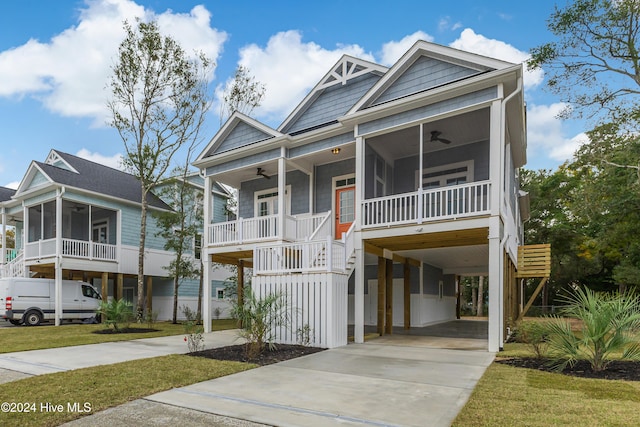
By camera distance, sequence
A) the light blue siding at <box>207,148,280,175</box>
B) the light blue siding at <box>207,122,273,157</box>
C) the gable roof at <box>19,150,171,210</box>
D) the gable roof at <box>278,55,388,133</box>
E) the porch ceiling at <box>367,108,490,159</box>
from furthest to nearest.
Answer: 1. the gable roof at <box>19,150,171,210</box>
2. the light blue siding at <box>207,122,273,157</box>
3. the gable roof at <box>278,55,388,133</box>
4. the light blue siding at <box>207,148,280,175</box>
5. the porch ceiling at <box>367,108,490,159</box>

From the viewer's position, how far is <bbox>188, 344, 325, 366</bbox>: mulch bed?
7.98m

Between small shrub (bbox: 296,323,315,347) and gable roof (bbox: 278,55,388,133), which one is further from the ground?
gable roof (bbox: 278,55,388,133)

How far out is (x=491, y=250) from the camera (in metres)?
9.27

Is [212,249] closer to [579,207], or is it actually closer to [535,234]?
[579,207]

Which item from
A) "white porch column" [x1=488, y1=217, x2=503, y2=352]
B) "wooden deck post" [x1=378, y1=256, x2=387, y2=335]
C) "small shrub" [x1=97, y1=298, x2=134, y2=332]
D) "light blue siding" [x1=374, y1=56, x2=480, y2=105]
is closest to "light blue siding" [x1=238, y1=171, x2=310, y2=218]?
"wooden deck post" [x1=378, y1=256, x2=387, y2=335]

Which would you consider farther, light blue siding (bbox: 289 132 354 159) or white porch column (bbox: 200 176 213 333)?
white porch column (bbox: 200 176 213 333)

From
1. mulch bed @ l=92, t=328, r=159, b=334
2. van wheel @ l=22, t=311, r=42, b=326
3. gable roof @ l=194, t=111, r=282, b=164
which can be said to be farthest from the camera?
van wheel @ l=22, t=311, r=42, b=326

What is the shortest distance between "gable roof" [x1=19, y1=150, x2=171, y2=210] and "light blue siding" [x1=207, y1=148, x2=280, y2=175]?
24.9 feet

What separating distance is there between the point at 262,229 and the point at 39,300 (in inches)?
440

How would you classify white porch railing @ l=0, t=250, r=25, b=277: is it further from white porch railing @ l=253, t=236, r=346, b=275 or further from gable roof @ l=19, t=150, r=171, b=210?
white porch railing @ l=253, t=236, r=346, b=275

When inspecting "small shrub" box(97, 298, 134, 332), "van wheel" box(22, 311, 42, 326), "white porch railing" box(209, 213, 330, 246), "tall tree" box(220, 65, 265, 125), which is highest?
"tall tree" box(220, 65, 265, 125)

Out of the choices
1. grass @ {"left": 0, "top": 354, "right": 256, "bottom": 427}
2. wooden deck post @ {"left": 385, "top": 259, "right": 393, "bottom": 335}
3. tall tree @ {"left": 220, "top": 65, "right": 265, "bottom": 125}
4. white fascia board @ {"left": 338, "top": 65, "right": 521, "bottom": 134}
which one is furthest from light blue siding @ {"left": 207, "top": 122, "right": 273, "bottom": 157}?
grass @ {"left": 0, "top": 354, "right": 256, "bottom": 427}

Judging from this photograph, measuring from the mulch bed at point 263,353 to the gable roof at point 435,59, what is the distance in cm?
651

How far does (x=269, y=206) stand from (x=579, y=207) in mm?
15257
